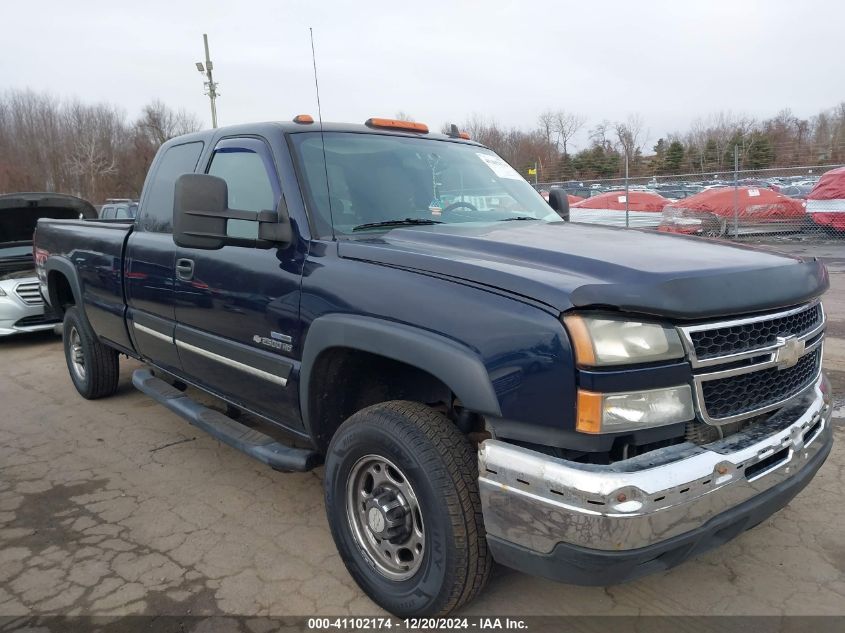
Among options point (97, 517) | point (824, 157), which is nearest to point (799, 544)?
point (97, 517)

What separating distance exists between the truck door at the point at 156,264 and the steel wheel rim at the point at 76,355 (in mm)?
1555

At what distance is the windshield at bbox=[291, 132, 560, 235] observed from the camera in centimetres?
304

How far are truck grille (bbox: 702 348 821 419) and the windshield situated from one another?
1527 mm

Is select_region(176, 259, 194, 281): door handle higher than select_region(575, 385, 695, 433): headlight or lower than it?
higher

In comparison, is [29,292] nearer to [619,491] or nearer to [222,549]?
[222,549]

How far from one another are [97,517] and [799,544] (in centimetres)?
349

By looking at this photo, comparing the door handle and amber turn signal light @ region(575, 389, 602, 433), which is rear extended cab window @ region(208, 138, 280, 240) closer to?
the door handle

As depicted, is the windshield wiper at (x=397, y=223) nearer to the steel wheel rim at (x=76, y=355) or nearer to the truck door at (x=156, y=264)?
the truck door at (x=156, y=264)

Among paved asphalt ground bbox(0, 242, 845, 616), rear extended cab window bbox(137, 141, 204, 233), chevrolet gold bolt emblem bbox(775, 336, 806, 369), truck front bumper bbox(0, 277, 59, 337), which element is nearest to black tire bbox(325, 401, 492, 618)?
paved asphalt ground bbox(0, 242, 845, 616)

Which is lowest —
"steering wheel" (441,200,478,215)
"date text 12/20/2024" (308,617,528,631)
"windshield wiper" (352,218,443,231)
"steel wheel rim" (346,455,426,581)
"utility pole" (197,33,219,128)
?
"date text 12/20/2024" (308,617,528,631)

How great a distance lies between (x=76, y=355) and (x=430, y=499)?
182 inches

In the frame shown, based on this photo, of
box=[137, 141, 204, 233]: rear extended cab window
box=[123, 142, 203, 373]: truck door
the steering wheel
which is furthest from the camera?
box=[137, 141, 204, 233]: rear extended cab window

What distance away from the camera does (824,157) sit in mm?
17562

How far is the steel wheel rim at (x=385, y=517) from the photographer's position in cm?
243
